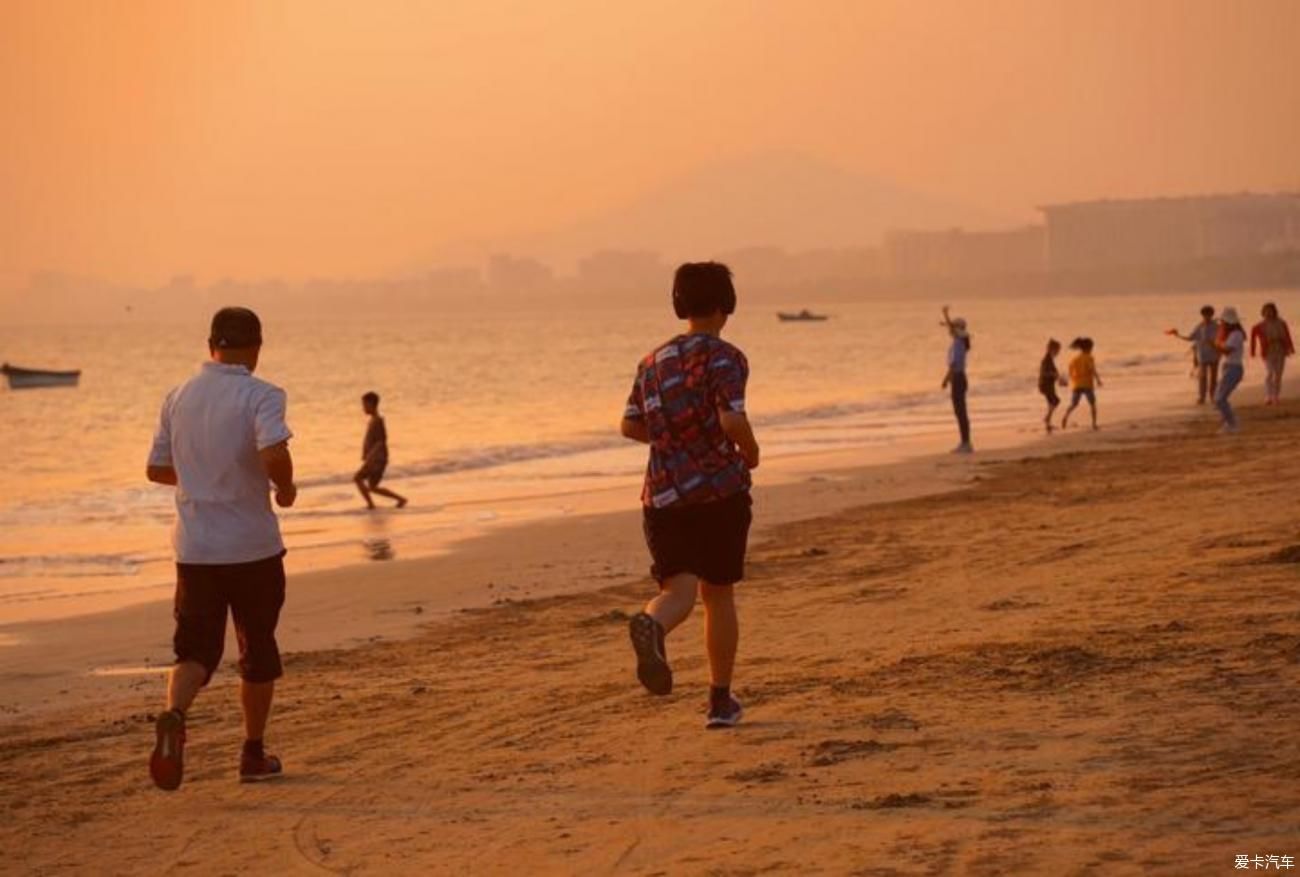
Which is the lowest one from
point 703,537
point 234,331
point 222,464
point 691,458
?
point 703,537

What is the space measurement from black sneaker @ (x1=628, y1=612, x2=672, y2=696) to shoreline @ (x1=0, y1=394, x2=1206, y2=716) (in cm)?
400

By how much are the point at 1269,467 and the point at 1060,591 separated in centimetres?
861

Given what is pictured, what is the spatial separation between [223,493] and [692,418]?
5.73 feet

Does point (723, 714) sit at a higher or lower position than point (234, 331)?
lower

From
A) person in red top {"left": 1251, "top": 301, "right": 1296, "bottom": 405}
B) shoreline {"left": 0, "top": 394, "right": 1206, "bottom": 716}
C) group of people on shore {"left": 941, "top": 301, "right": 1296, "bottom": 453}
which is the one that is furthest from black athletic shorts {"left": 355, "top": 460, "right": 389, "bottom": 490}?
person in red top {"left": 1251, "top": 301, "right": 1296, "bottom": 405}

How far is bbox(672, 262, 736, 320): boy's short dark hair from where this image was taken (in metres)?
7.44

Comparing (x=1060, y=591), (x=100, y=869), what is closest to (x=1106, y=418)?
(x=1060, y=591)

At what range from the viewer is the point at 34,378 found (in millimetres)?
85625

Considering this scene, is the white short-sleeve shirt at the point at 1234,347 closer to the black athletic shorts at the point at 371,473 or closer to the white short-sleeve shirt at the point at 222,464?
the black athletic shorts at the point at 371,473

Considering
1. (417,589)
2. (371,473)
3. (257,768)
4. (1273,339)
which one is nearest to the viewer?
(257,768)

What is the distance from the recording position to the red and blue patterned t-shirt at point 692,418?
7.30 meters

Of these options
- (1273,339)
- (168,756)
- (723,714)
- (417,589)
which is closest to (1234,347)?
(1273,339)

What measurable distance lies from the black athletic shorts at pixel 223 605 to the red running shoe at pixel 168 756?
303 millimetres

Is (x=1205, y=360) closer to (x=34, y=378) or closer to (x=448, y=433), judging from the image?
(x=448, y=433)
